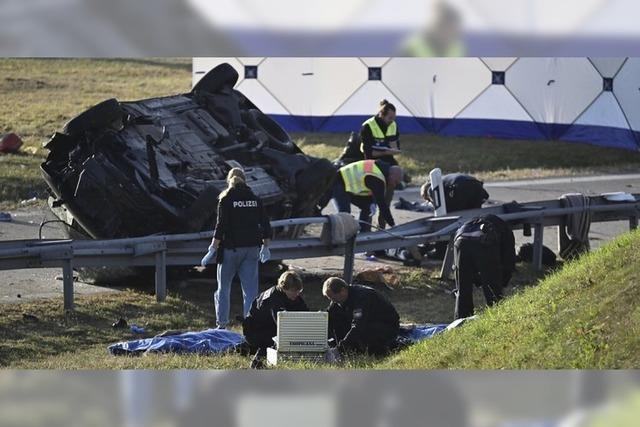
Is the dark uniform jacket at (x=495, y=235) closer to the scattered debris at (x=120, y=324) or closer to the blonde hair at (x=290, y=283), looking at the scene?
the blonde hair at (x=290, y=283)

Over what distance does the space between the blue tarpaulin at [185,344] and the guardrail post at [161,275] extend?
2.24 metres

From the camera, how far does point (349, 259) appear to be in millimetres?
15633

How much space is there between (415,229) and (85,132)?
13.6 ft

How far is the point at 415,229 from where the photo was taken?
1650 centimetres

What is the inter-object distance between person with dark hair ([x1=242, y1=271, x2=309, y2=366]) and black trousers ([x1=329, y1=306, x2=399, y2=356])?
363 mm

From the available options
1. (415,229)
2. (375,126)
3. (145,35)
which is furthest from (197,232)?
(145,35)

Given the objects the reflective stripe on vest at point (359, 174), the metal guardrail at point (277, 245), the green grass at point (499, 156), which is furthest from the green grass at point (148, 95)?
the metal guardrail at point (277, 245)

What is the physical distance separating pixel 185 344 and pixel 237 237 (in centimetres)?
166

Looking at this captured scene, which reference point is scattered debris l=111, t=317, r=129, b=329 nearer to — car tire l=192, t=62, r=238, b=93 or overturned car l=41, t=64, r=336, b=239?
overturned car l=41, t=64, r=336, b=239

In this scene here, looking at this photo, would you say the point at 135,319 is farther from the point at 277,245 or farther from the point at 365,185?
the point at 365,185

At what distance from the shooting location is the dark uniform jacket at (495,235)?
43.4 feet

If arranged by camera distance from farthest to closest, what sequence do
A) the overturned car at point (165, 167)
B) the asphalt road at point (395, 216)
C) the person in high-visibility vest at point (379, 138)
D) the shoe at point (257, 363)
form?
the person in high-visibility vest at point (379, 138)
the asphalt road at point (395, 216)
the overturned car at point (165, 167)
the shoe at point (257, 363)

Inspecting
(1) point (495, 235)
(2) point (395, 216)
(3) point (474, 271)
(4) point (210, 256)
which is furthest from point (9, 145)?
(1) point (495, 235)

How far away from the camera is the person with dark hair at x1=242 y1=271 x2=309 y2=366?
474 inches
